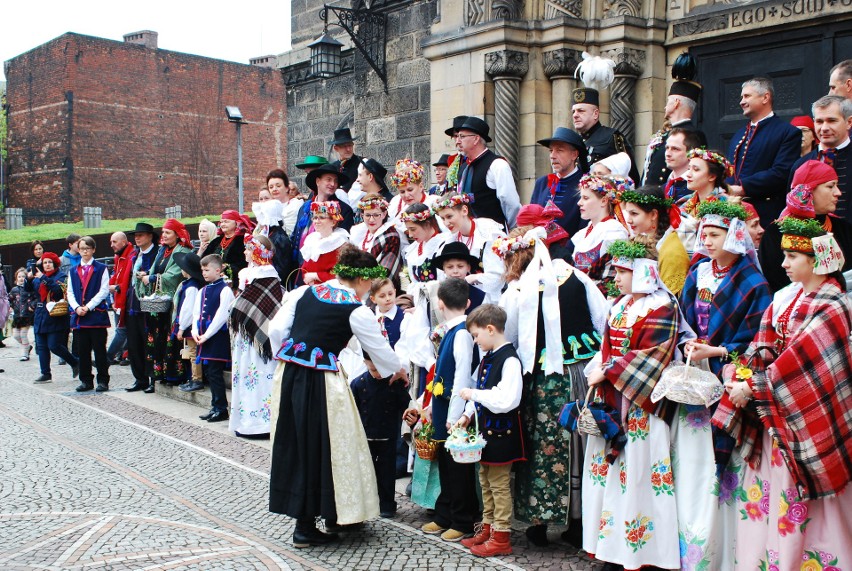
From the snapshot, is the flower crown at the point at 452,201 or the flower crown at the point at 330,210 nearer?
the flower crown at the point at 452,201

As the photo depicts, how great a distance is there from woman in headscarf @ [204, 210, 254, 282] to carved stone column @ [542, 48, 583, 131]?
3731mm

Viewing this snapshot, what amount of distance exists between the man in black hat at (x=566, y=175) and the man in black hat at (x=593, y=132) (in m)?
0.20

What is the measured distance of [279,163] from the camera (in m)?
45.5

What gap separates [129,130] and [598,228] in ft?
124

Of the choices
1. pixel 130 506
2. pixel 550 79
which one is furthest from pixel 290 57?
pixel 130 506

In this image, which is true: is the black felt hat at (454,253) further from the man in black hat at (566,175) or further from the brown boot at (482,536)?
the brown boot at (482,536)

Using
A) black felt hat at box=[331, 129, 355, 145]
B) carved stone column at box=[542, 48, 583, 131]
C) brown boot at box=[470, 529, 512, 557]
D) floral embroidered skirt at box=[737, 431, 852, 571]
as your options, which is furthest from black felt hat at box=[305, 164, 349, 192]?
floral embroidered skirt at box=[737, 431, 852, 571]

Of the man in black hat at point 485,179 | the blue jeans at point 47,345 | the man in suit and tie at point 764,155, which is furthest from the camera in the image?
the blue jeans at point 47,345

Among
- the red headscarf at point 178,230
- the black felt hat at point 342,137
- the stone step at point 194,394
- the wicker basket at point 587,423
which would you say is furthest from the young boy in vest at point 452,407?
the red headscarf at point 178,230

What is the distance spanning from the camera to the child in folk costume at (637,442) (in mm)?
4922

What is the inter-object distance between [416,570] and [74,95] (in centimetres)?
3760

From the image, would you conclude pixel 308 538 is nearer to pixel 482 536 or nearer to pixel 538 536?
pixel 482 536

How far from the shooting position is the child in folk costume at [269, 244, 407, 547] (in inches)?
226

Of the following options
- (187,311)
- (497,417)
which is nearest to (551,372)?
(497,417)
